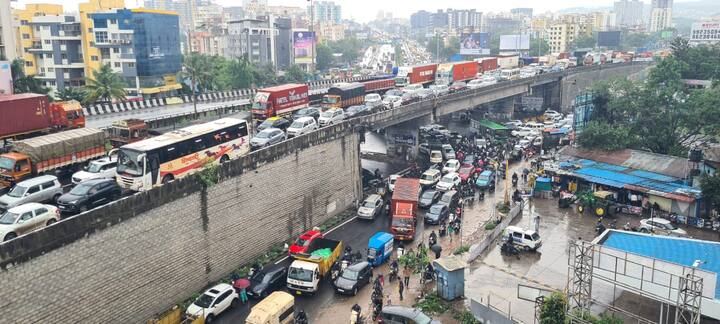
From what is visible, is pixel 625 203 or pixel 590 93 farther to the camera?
pixel 590 93

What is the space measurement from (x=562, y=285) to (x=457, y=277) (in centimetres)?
552

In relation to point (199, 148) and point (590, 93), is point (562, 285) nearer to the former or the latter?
point (199, 148)

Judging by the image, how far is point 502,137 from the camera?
6391cm

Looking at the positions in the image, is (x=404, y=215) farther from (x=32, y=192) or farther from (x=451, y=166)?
(x=32, y=192)

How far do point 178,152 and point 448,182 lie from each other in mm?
22480

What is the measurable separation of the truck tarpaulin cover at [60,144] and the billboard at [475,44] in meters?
117

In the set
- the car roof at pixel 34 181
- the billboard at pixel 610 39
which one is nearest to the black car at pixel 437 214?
the car roof at pixel 34 181

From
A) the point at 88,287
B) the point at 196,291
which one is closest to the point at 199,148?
the point at 196,291

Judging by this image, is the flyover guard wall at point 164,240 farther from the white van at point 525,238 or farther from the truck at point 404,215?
the white van at point 525,238

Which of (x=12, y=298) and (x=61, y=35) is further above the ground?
(x=61, y=35)

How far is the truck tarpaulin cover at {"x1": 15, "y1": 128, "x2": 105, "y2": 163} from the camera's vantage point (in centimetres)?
2862

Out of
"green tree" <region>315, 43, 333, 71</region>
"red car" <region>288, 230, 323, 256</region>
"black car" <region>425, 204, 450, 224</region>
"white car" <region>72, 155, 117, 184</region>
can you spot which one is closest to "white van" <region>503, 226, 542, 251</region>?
"black car" <region>425, 204, 450, 224</region>

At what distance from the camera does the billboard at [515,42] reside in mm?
135188

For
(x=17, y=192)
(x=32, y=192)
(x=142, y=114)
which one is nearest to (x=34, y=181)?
(x=32, y=192)
